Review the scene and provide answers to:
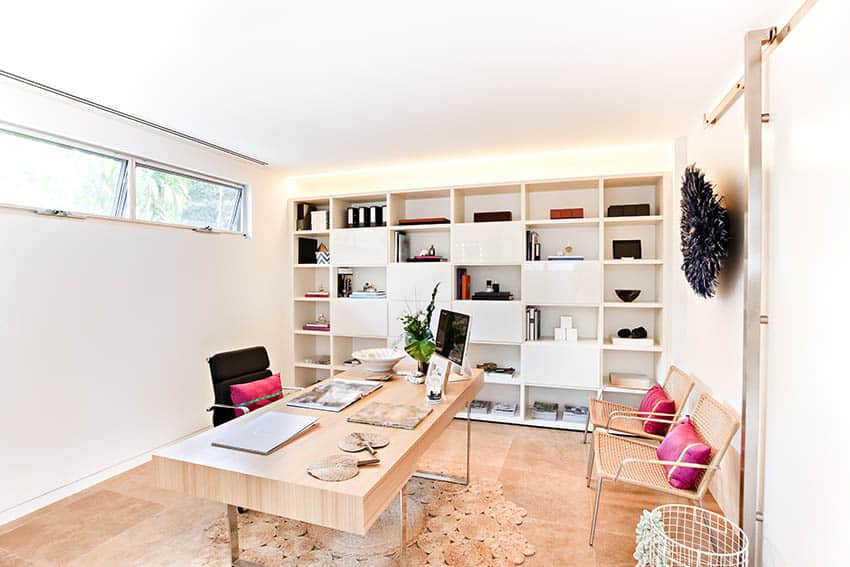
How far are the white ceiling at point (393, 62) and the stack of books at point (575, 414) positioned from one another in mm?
2523

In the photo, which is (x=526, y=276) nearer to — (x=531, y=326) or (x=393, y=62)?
(x=531, y=326)

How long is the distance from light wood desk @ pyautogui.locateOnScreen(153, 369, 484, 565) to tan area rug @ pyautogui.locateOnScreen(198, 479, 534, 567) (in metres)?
0.37

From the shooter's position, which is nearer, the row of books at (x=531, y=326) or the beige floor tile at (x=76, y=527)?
the beige floor tile at (x=76, y=527)

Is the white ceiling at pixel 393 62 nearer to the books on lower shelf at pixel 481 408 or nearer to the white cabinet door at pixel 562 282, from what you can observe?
the white cabinet door at pixel 562 282

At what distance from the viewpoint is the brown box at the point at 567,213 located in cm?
392

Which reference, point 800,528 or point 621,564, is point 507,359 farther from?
point 800,528

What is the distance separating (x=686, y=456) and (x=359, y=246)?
3.42 meters

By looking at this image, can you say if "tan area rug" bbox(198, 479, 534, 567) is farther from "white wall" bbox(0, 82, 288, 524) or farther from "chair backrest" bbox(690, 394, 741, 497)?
"white wall" bbox(0, 82, 288, 524)

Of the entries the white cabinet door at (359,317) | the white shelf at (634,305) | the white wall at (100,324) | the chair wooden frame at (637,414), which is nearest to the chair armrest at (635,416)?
the chair wooden frame at (637,414)

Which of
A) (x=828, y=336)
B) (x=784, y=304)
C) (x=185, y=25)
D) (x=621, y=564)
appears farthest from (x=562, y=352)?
(x=185, y=25)

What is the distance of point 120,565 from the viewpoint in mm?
2156

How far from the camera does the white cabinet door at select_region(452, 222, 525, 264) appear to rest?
407 centimetres

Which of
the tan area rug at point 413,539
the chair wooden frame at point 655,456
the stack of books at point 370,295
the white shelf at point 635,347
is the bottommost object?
the tan area rug at point 413,539

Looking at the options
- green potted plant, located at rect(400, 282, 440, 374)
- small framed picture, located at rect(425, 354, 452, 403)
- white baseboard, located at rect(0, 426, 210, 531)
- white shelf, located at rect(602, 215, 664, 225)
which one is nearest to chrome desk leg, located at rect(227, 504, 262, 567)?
small framed picture, located at rect(425, 354, 452, 403)
